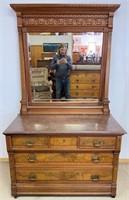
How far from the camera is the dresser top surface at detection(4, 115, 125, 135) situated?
A: 6.09 feet

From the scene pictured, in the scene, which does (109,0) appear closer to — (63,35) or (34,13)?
(63,35)

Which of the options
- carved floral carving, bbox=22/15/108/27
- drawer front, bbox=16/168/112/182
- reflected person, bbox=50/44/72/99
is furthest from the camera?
reflected person, bbox=50/44/72/99

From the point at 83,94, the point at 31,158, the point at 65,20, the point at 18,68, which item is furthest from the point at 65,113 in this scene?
the point at 65,20

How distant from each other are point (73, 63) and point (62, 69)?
0.14m

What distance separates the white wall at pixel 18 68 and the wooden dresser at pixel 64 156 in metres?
0.46

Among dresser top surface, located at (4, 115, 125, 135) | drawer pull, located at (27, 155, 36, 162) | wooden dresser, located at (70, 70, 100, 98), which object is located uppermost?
wooden dresser, located at (70, 70, 100, 98)

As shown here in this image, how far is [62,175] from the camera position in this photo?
199 cm

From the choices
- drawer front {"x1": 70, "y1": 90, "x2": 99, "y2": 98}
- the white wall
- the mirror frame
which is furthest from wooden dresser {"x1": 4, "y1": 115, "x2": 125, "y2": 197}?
→ the white wall

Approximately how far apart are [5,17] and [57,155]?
157 centimetres

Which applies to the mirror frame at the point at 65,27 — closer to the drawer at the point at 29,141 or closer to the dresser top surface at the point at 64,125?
the dresser top surface at the point at 64,125

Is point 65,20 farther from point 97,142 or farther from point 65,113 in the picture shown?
point 97,142

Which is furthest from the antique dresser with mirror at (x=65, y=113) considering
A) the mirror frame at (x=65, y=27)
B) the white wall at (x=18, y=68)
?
the white wall at (x=18, y=68)

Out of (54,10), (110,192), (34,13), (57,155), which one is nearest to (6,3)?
(34,13)

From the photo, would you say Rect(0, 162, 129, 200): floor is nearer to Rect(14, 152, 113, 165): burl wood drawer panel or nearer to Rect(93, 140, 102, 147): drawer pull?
Rect(14, 152, 113, 165): burl wood drawer panel
